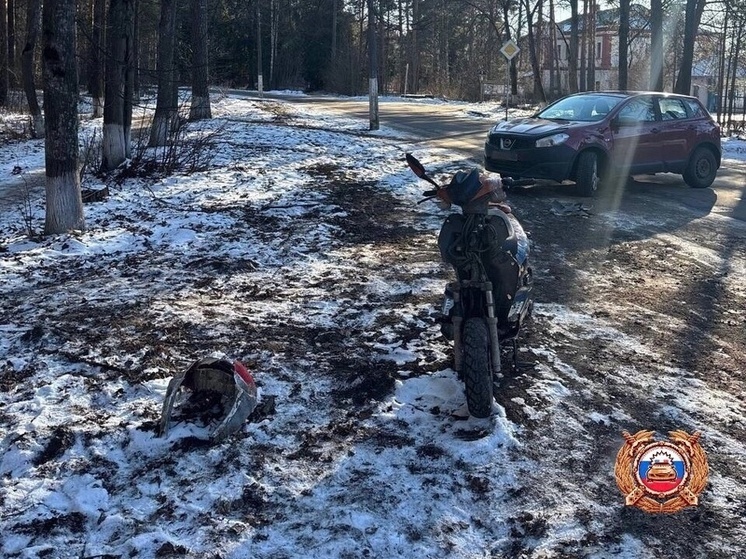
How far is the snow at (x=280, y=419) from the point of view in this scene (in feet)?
10.6

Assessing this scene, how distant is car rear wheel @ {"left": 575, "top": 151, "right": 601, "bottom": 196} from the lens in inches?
444

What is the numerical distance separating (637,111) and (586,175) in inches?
69.0

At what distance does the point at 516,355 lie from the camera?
479 centimetres

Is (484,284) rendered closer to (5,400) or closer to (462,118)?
(5,400)

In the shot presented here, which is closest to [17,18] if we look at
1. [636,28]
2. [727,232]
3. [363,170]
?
[363,170]

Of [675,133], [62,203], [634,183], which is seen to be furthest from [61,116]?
[675,133]

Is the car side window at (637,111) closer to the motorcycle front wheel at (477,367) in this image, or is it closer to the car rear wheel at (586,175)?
the car rear wheel at (586,175)

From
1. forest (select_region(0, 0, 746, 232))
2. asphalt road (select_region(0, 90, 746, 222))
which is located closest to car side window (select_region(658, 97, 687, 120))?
asphalt road (select_region(0, 90, 746, 222))

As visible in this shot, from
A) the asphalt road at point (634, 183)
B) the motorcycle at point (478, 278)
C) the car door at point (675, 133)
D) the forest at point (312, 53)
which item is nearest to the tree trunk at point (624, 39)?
the forest at point (312, 53)

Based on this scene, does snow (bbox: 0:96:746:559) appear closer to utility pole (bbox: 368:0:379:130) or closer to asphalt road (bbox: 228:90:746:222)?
asphalt road (bbox: 228:90:746:222)

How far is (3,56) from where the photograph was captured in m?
25.2

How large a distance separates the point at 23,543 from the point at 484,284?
2600 millimetres

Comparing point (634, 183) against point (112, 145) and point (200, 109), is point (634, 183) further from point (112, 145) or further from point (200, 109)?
point (200, 109)

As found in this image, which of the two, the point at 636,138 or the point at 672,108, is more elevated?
the point at 672,108
